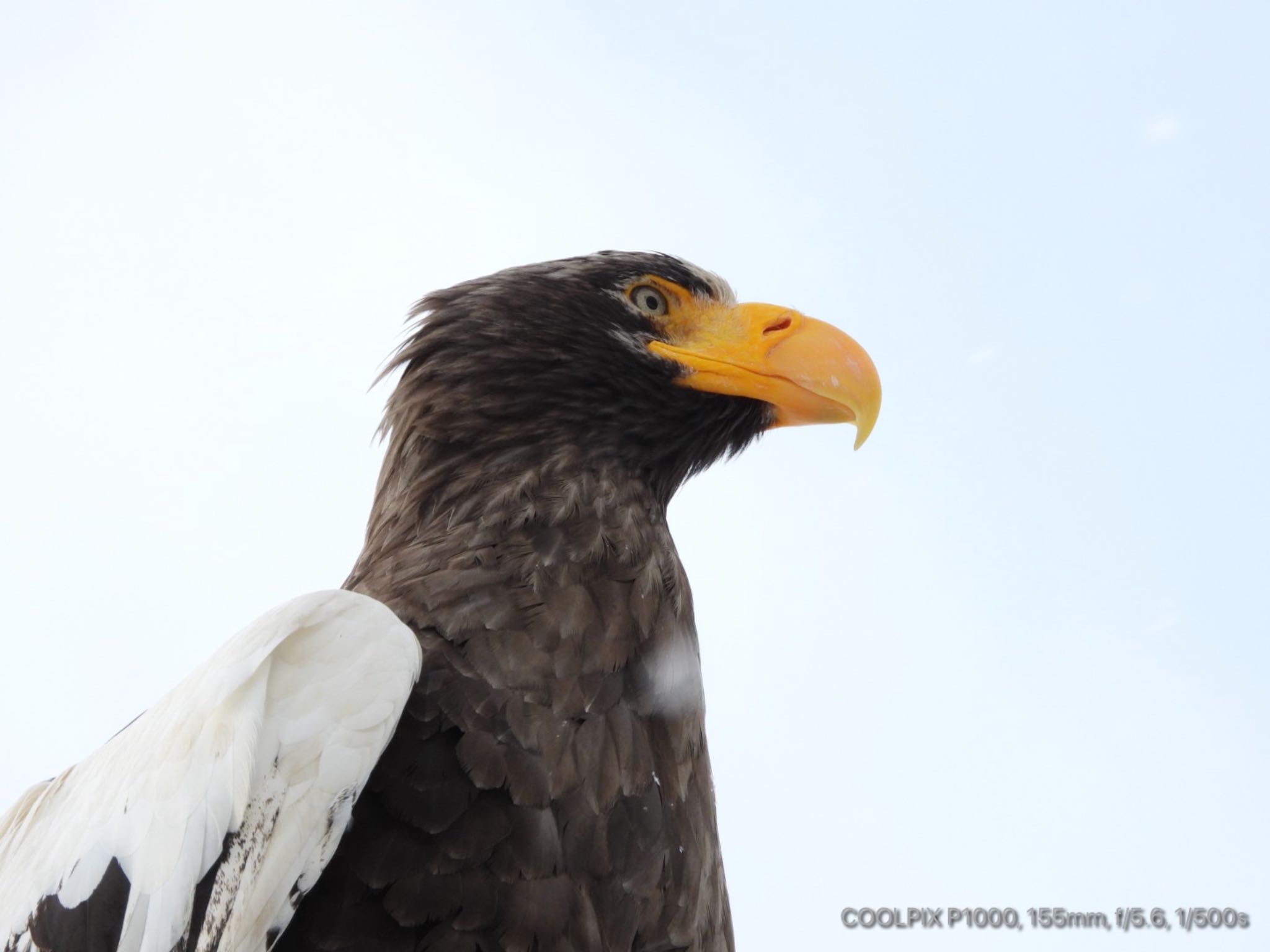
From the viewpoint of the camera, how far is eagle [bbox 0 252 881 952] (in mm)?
2271

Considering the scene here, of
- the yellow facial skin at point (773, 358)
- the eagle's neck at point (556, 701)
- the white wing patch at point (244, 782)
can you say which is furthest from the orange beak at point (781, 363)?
the white wing patch at point (244, 782)

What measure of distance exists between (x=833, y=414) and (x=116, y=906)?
2.35 metres

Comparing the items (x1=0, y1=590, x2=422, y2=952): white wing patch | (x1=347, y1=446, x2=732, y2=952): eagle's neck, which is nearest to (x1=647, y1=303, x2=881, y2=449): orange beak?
(x1=347, y1=446, x2=732, y2=952): eagle's neck

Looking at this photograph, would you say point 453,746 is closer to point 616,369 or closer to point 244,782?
point 244,782

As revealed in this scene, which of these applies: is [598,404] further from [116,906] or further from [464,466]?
[116,906]

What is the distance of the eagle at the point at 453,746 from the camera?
2.27 meters

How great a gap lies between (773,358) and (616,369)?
481 mm

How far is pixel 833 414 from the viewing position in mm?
3713

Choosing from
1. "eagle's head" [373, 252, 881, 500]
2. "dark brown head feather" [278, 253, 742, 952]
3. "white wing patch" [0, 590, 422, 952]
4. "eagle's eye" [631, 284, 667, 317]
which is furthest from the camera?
"eagle's eye" [631, 284, 667, 317]

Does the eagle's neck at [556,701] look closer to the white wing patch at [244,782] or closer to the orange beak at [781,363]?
the white wing patch at [244,782]

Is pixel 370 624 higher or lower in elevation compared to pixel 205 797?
higher

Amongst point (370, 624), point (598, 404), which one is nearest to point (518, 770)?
point (370, 624)

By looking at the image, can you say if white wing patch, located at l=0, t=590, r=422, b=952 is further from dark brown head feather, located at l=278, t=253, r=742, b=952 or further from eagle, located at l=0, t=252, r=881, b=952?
dark brown head feather, located at l=278, t=253, r=742, b=952

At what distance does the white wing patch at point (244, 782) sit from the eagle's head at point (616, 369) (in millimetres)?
1113
